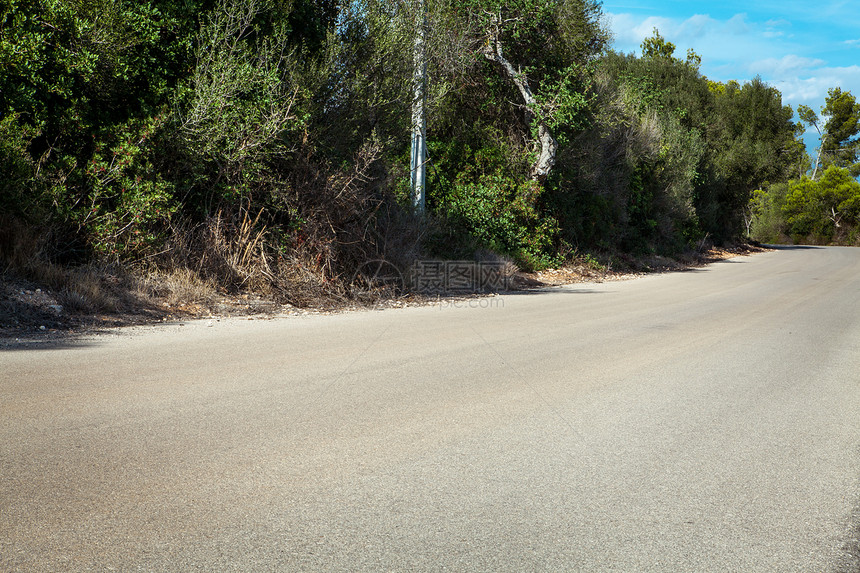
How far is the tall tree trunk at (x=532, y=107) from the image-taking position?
1972 cm

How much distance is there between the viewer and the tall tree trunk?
19.7m

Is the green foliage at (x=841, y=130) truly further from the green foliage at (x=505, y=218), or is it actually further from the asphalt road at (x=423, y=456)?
the asphalt road at (x=423, y=456)

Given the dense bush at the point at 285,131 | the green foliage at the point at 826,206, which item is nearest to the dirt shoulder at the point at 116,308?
the dense bush at the point at 285,131

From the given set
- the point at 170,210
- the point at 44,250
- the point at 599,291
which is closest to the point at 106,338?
the point at 44,250

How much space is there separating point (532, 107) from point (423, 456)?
17313 millimetres

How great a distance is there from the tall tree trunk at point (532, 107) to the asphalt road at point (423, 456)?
41.5ft

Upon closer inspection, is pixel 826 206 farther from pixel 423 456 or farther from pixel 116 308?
pixel 423 456

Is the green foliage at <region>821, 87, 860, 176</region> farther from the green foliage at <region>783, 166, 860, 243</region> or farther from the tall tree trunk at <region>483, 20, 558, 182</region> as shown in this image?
the tall tree trunk at <region>483, 20, 558, 182</region>

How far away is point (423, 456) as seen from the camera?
414 cm

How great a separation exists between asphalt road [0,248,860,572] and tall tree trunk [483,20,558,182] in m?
12.6

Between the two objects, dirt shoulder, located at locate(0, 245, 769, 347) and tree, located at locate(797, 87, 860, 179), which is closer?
dirt shoulder, located at locate(0, 245, 769, 347)

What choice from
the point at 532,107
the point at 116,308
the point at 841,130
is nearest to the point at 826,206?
the point at 841,130

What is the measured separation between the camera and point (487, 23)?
1928cm

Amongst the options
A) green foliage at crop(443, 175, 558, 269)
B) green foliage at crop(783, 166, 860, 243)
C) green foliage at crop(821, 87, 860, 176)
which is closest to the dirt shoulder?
green foliage at crop(443, 175, 558, 269)
